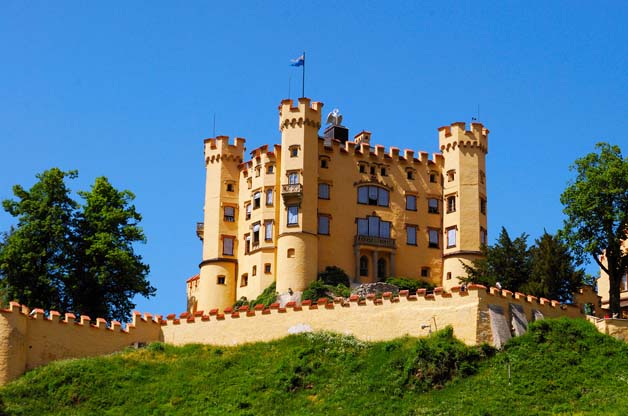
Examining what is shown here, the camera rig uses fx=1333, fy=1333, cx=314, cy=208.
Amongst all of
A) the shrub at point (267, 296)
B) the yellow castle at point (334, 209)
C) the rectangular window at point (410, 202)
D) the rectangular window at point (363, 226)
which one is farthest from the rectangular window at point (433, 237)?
the shrub at point (267, 296)

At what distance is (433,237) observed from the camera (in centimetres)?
8138

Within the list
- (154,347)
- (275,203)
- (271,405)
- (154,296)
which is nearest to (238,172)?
(275,203)

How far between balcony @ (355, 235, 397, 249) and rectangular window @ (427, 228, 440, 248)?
8.14 feet

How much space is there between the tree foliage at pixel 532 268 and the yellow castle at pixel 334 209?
390 inches

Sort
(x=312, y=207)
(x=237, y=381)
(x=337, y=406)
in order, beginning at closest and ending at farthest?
(x=337, y=406) < (x=237, y=381) < (x=312, y=207)

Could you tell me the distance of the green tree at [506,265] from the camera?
2635 inches

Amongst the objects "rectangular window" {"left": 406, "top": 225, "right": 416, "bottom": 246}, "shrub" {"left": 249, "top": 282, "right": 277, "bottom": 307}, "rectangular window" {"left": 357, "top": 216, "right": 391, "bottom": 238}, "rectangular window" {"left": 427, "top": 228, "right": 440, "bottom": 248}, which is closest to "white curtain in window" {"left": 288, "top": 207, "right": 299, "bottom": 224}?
"shrub" {"left": 249, "top": 282, "right": 277, "bottom": 307}

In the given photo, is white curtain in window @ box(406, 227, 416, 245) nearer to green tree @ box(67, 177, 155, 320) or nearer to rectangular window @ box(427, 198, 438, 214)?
rectangular window @ box(427, 198, 438, 214)

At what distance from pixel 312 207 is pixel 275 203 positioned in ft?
7.59

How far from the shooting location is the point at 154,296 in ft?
247

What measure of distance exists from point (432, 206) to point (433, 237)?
1.98 m

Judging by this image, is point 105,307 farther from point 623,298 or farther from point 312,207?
point 623,298

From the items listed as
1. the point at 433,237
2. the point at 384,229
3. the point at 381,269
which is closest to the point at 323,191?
the point at 384,229

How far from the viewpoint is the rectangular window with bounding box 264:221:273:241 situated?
78.8 meters
